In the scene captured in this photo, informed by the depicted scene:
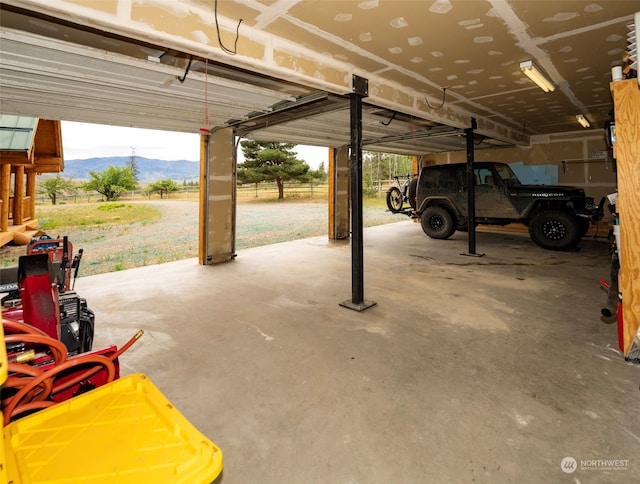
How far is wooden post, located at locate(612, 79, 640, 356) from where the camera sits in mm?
2492

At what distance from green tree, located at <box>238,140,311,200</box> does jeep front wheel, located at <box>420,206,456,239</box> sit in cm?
1442

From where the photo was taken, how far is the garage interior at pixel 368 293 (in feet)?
5.92

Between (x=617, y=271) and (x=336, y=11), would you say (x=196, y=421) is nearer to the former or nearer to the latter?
(x=336, y=11)

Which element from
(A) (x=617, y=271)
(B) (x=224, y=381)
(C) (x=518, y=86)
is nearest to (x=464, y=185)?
(C) (x=518, y=86)

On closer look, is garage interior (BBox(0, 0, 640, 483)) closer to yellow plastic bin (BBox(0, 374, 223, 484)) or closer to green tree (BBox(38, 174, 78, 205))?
yellow plastic bin (BBox(0, 374, 223, 484))

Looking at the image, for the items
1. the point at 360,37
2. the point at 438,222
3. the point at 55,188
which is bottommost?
the point at 438,222

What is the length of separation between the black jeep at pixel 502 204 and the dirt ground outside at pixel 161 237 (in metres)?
2.94

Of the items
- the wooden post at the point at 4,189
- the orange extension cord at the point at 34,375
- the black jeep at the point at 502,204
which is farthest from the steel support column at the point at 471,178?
the wooden post at the point at 4,189

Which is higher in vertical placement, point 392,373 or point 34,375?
point 34,375

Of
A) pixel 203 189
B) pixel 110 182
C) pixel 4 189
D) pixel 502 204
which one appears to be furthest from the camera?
pixel 110 182

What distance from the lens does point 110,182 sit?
20875 millimetres

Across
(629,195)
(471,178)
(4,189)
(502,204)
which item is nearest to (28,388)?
(629,195)

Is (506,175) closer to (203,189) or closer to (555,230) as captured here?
(555,230)

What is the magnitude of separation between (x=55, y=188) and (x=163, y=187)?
222 inches
